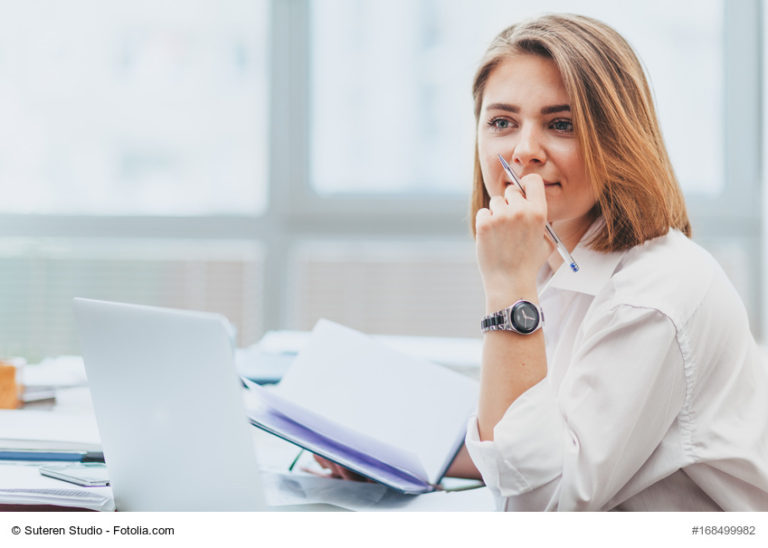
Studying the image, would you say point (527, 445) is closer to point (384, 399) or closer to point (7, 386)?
point (384, 399)

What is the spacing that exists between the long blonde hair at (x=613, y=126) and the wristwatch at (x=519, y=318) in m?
0.18

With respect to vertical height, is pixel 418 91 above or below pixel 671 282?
above

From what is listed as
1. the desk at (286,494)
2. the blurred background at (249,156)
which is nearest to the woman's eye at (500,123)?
the desk at (286,494)

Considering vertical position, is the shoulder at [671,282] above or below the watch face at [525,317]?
above

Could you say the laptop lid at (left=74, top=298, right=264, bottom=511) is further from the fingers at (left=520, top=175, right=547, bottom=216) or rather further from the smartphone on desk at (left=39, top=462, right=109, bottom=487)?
the fingers at (left=520, top=175, right=547, bottom=216)

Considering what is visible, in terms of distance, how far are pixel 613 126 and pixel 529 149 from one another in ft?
0.34

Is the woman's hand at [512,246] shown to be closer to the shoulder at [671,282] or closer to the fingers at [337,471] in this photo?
the shoulder at [671,282]

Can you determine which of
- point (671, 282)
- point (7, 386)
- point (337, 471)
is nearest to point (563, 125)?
point (671, 282)

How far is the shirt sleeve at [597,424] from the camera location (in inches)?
29.5

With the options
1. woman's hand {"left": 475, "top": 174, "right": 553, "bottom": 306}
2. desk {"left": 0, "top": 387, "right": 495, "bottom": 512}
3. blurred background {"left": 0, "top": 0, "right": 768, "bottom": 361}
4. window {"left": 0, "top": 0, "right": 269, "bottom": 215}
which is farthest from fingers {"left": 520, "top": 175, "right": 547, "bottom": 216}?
window {"left": 0, "top": 0, "right": 269, "bottom": 215}

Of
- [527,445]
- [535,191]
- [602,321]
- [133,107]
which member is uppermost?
[133,107]

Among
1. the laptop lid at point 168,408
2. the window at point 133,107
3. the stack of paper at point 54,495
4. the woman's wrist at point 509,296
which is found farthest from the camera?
the window at point 133,107

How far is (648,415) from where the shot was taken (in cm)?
77
